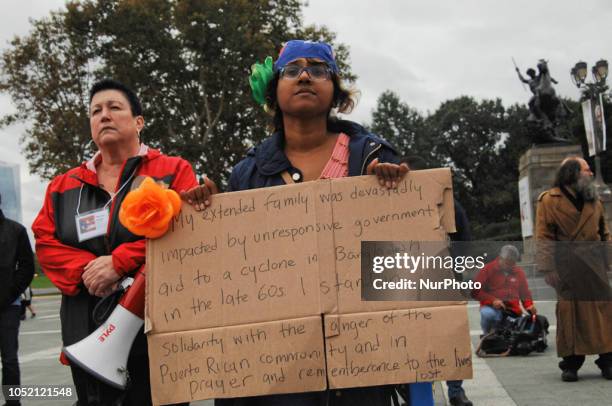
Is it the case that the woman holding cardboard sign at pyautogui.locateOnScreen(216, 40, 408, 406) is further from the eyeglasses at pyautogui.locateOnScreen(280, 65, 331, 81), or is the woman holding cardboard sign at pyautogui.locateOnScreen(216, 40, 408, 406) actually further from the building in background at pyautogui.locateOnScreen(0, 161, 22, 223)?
the building in background at pyautogui.locateOnScreen(0, 161, 22, 223)

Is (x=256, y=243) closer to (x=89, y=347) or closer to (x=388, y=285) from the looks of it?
(x=388, y=285)

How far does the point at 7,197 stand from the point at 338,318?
10.3 m

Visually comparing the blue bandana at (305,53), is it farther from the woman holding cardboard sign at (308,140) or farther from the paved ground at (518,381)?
the paved ground at (518,381)

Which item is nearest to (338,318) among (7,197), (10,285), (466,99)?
(10,285)

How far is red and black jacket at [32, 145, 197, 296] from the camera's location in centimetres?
287

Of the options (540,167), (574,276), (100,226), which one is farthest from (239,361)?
(540,167)

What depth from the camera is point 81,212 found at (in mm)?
3014

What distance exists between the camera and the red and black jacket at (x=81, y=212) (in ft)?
9.43

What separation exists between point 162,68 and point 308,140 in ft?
74.9

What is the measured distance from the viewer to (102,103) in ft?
10.4

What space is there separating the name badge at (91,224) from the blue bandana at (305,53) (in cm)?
97

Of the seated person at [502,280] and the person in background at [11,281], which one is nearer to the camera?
the seated person at [502,280]

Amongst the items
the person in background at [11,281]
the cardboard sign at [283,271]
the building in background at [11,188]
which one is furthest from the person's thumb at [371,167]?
the building in background at [11,188]

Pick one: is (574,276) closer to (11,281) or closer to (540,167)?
(11,281)
